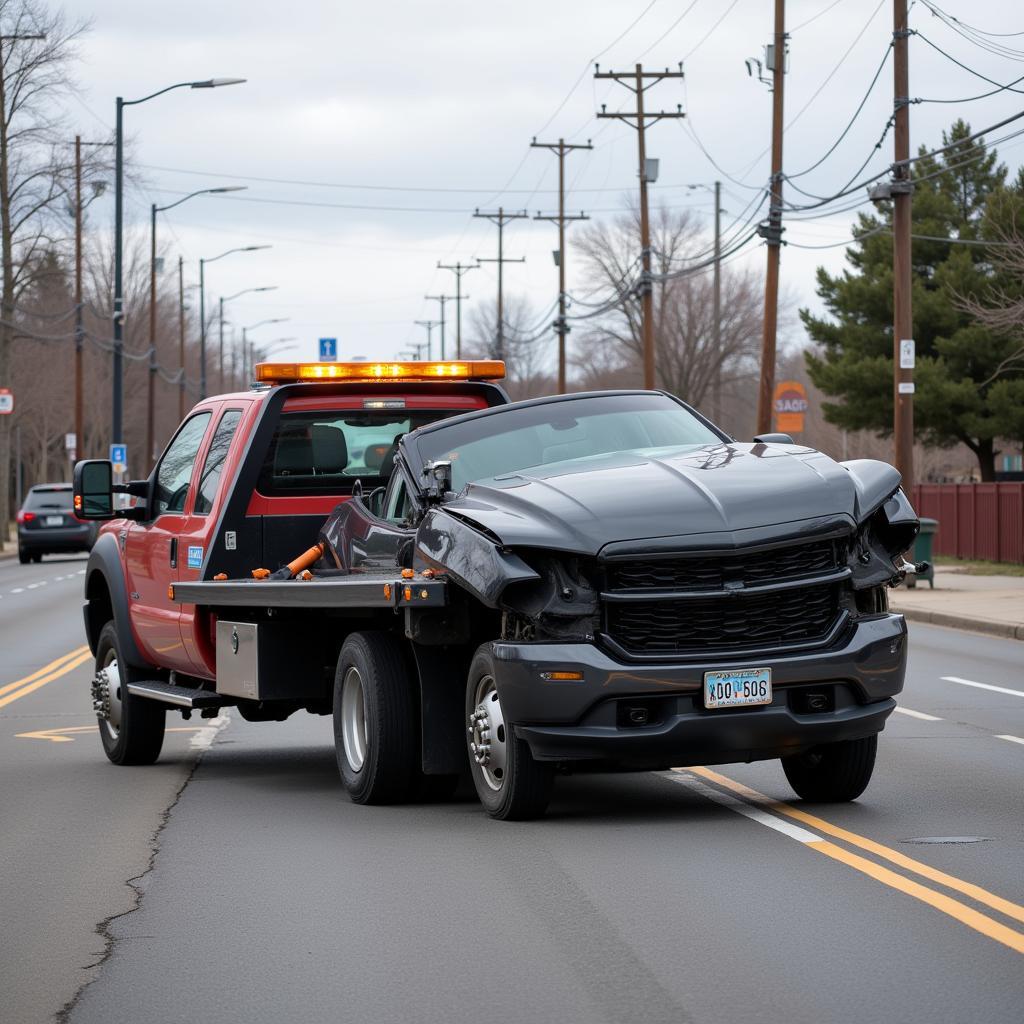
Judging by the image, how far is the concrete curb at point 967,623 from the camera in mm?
23359

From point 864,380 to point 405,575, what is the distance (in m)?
42.6

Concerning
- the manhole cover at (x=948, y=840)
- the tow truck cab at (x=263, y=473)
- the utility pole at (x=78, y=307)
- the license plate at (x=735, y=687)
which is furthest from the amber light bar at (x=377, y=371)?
the utility pole at (x=78, y=307)

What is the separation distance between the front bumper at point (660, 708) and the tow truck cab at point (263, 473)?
8.89 feet

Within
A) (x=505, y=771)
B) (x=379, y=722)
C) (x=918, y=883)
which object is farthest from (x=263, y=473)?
(x=918, y=883)

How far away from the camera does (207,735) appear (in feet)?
46.6

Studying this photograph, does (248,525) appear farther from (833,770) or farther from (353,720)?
(833,770)

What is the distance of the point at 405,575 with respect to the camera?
361 inches

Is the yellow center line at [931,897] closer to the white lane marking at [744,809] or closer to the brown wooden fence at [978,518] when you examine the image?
the white lane marking at [744,809]

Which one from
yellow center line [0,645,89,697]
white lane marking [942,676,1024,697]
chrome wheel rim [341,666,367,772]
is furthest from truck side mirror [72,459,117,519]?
white lane marking [942,676,1024,697]

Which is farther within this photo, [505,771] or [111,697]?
[111,697]

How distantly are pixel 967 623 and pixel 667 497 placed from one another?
667 inches

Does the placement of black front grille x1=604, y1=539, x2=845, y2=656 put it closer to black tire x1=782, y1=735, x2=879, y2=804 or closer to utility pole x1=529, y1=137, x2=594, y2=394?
black tire x1=782, y1=735, x2=879, y2=804

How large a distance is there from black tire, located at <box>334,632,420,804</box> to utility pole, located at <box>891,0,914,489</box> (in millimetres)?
22204

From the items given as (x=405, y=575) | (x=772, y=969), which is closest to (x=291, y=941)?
(x=772, y=969)
